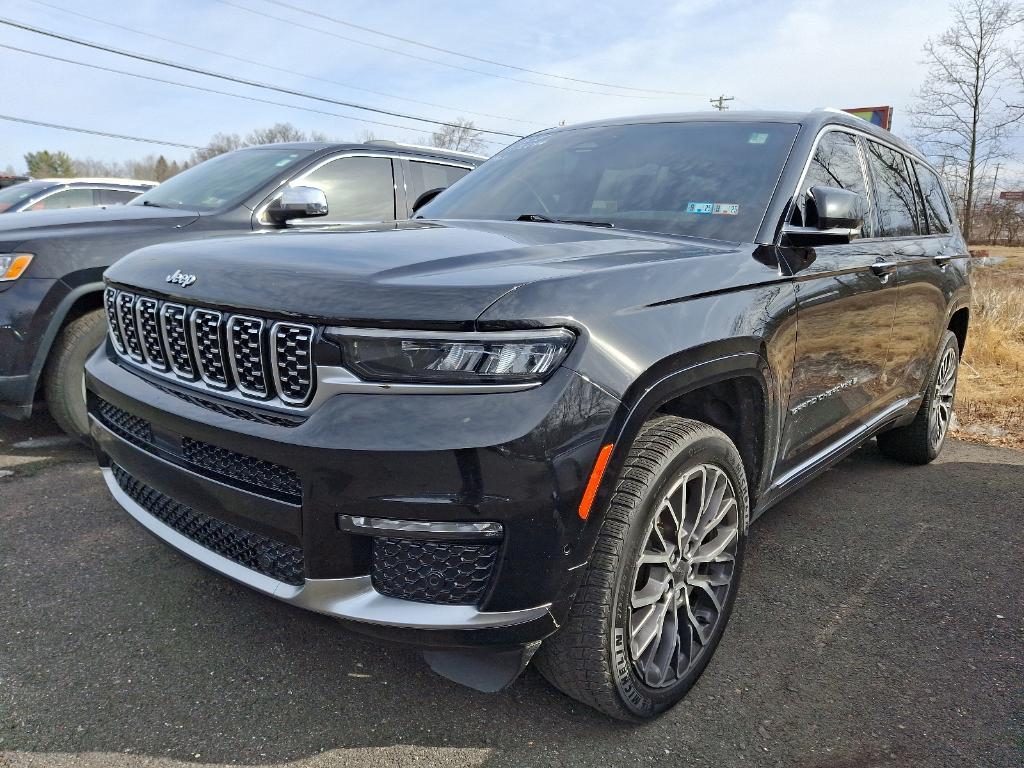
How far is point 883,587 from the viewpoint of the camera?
318cm

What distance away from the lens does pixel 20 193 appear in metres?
9.32

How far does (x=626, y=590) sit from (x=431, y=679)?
0.76 metres

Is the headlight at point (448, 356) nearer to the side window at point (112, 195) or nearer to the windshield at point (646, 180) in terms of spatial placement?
the windshield at point (646, 180)

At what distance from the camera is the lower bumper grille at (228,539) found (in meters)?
1.92

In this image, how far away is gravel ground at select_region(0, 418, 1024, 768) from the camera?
209 cm

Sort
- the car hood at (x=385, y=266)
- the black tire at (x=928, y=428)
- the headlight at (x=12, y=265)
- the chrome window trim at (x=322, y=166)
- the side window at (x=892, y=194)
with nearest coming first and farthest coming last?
the car hood at (x=385, y=266), the side window at (x=892, y=194), the headlight at (x=12, y=265), the black tire at (x=928, y=428), the chrome window trim at (x=322, y=166)

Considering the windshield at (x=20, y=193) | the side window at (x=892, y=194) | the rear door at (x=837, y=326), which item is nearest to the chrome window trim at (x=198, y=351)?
the rear door at (x=837, y=326)

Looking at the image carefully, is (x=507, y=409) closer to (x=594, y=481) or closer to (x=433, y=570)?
(x=594, y=481)

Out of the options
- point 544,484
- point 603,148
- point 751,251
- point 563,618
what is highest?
point 603,148

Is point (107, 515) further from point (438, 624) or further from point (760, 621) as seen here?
point (760, 621)

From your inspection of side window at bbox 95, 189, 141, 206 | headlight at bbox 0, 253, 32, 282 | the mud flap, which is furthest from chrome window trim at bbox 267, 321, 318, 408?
side window at bbox 95, 189, 141, 206

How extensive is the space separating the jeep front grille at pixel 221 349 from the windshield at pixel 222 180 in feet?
8.96

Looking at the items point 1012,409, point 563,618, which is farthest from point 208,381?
point 1012,409

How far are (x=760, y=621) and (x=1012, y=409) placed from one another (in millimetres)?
5131
